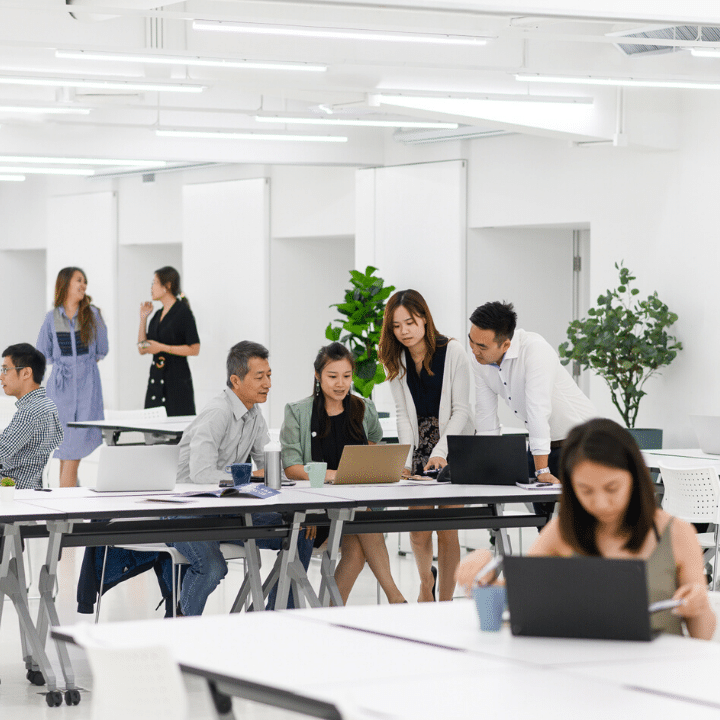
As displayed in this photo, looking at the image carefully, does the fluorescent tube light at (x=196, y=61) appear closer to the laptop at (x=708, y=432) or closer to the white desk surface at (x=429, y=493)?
the white desk surface at (x=429, y=493)

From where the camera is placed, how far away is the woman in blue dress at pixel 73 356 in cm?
932

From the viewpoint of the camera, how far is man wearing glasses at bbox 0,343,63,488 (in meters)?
6.34

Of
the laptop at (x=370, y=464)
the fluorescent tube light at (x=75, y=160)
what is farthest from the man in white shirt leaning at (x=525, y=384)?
the fluorescent tube light at (x=75, y=160)

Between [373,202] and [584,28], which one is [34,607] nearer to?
[584,28]

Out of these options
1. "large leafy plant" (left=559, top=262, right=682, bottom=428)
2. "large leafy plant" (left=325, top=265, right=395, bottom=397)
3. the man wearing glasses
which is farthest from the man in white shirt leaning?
"large leafy plant" (left=325, top=265, right=395, bottom=397)

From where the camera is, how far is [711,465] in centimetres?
671

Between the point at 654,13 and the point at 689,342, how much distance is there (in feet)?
14.5

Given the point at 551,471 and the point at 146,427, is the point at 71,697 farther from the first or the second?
the point at 146,427

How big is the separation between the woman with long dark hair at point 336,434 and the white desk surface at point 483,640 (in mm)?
2789

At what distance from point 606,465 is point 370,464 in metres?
2.89

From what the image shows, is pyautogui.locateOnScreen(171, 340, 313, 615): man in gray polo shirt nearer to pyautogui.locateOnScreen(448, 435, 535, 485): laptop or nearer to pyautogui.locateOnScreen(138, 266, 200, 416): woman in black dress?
pyautogui.locateOnScreen(448, 435, 535, 485): laptop

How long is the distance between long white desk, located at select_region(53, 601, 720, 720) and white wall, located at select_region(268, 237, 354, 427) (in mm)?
10918

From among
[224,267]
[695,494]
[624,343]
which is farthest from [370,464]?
[224,267]

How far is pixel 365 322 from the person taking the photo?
37.0 feet
